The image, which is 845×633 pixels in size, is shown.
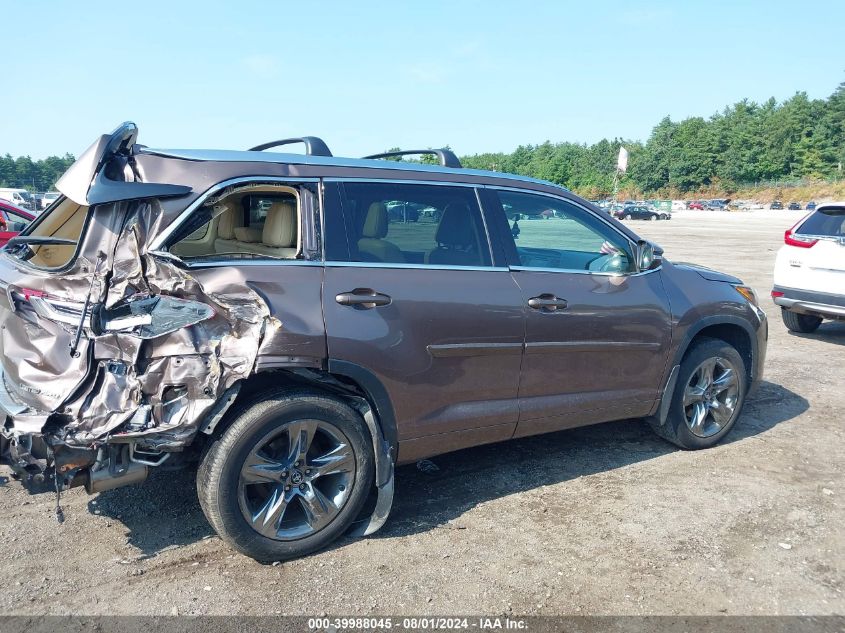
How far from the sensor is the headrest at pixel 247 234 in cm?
369

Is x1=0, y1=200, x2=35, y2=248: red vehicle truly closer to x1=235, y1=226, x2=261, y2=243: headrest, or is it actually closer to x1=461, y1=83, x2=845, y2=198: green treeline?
x1=235, y1=226, x2=261, y2=243: headrest

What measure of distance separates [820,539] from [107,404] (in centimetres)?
367

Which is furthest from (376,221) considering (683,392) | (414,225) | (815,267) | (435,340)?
(815,267)

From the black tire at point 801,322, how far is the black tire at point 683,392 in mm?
4871

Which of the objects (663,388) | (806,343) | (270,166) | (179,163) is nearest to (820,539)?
(663,388)

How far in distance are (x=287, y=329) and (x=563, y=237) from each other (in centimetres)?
223

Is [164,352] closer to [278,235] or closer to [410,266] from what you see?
[278,235]

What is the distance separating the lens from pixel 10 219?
1094 cm

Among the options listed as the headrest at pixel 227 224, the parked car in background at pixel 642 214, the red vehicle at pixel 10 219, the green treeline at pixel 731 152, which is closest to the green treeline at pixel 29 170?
the green treeline at pixel 731 152

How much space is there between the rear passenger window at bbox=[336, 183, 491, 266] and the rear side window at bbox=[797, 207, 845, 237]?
20.4 feet

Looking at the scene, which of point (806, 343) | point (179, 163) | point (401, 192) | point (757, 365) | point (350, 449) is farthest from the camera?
point (806, 343)

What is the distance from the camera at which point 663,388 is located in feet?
15.0

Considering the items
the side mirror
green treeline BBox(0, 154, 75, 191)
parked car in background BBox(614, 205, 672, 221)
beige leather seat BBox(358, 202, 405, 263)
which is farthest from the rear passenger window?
green treeline BBox(0, 154, 75, 191)

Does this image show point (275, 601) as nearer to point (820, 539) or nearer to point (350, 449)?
point (350, 449)
